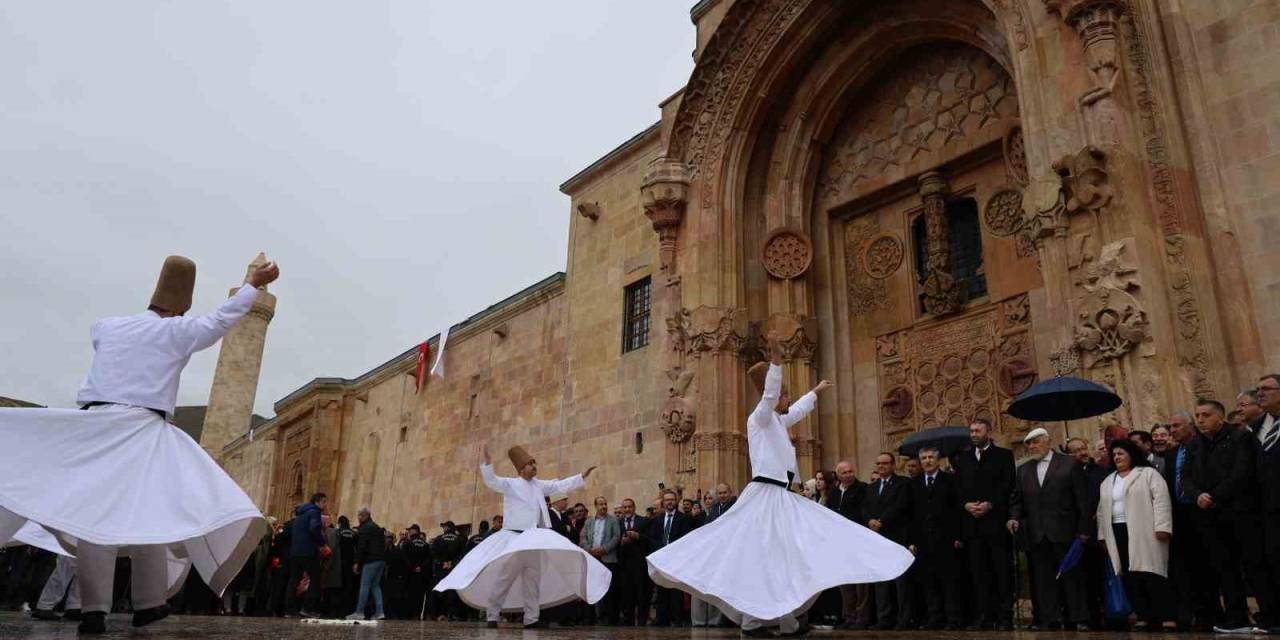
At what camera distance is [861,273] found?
1435 cm

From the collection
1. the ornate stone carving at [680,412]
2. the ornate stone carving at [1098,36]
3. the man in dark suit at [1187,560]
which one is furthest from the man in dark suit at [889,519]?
the ornate stone carving at [680,412]

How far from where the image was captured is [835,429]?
44.8 feet

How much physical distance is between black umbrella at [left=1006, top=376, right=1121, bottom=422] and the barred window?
8.73 metres

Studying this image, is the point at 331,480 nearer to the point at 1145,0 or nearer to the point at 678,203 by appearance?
the point at 678,203

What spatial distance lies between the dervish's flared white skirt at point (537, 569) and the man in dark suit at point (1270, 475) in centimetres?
498

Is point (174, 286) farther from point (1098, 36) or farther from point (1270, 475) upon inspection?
point (1098, 36)

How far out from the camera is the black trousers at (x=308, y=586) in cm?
1228

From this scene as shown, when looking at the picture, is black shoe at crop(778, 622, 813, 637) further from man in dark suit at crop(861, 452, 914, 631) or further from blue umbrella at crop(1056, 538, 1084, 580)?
man in dark suit at crop(861, 452, 914, 631)

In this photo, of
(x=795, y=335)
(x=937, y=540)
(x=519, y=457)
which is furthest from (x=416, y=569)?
(x=937, y=540)

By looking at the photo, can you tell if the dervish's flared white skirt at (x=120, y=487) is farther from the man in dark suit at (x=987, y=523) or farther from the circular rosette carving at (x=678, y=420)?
the circular rosette carving at (x=678, y=420)

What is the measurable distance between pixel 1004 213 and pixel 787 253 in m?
3.43

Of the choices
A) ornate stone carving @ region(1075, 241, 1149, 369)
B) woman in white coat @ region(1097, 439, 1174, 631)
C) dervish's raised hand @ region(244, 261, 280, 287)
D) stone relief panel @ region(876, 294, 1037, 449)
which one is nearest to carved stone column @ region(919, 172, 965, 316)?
stone relief panel @ region(876, 294, 1037, 449)

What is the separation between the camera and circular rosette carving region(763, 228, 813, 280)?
14.3m

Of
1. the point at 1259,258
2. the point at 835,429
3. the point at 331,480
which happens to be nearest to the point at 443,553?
the point at 835,429
